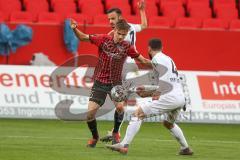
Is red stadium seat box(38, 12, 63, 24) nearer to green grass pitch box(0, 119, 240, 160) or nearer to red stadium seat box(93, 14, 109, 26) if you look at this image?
red stadium seat box(93, 14, 109, 26)

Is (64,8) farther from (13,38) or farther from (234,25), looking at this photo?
(234,25)

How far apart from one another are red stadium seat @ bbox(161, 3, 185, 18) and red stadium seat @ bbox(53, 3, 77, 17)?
2.85 metres

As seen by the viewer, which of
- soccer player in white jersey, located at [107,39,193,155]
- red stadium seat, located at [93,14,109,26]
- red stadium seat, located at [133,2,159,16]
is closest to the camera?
soccer player in white jersey, located at [107,39,193,155]

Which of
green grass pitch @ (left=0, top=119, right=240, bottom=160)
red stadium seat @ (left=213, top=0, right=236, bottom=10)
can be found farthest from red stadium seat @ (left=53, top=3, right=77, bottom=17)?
green grass pitch @ (left=0, top=119, right=240, bottom=160)

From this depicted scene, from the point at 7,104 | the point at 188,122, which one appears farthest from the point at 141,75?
the point at 7,104

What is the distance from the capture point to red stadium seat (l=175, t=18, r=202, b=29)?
25047 millimetres

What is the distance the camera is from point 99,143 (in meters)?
14.9

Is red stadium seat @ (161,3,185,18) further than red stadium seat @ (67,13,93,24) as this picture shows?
Yes

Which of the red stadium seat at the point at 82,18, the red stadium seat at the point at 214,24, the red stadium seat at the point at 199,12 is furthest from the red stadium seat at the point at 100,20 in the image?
the red stadium seat at the point at 214,24

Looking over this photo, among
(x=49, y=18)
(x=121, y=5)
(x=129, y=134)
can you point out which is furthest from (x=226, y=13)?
(x=129, y=134)

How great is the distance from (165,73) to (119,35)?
1.01 metres

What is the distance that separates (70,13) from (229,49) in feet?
15.9

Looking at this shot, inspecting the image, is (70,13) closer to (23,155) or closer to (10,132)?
(10,132)

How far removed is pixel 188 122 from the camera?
802 inches
